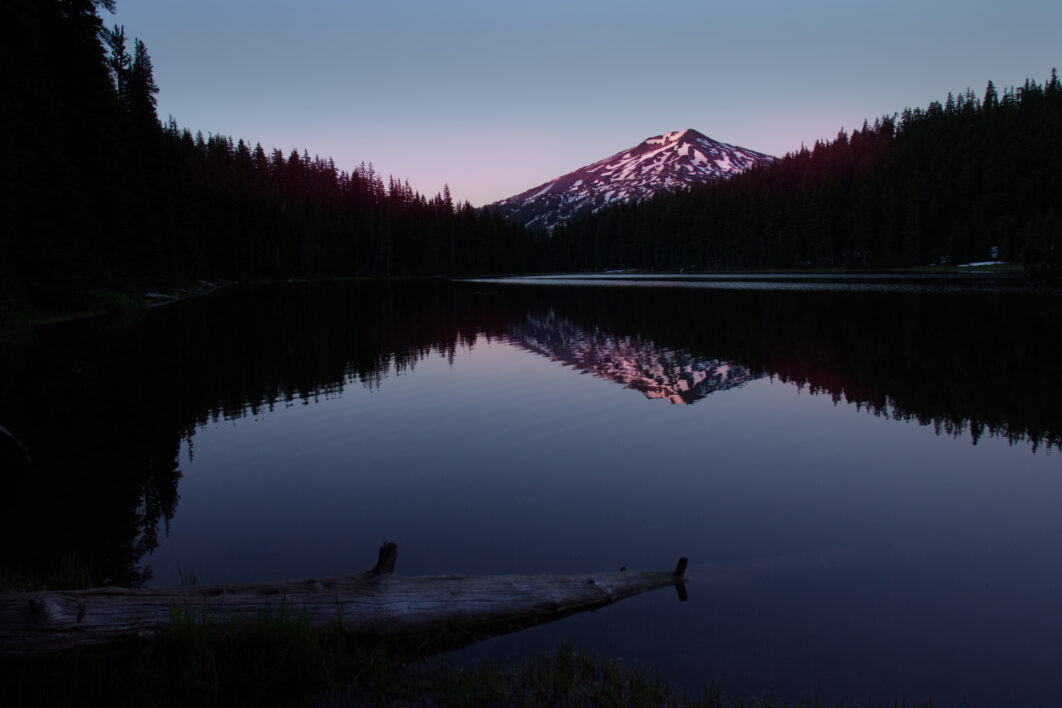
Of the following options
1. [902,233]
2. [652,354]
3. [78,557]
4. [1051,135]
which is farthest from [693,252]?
[78,557]

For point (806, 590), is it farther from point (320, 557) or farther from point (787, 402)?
point (787, 402)

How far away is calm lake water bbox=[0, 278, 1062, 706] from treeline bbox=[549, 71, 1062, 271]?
287 ft

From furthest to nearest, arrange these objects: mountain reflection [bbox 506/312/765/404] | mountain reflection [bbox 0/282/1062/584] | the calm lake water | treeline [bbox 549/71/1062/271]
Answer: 1. treeline [bbox 549/71/1062/271]
2. mountain reflection [bbox 506/312/765/404]
3. mountain reflection [bbox 0/282/1062/584]
4. the calm lake water

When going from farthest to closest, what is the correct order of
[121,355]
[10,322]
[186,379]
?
[10,322] < [121,355] < [186,379]

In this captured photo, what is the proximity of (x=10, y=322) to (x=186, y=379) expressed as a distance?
12.8 m

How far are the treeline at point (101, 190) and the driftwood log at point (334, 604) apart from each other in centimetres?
2890

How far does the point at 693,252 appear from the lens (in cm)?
16512

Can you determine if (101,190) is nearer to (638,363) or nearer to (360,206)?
(638,363)

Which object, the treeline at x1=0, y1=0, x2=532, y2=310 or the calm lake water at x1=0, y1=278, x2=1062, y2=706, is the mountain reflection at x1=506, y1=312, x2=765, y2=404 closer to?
the calm lake water at x1=0, y1=278, x2=1062, y2=706

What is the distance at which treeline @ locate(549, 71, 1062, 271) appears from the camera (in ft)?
372

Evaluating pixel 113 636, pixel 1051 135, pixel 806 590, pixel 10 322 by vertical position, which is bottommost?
pixel 806 590

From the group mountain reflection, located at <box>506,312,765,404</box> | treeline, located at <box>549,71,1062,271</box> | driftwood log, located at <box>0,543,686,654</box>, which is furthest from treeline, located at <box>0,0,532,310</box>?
treeline, located at <box>549,71,1062,271</box>

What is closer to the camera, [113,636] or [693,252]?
[113,636]

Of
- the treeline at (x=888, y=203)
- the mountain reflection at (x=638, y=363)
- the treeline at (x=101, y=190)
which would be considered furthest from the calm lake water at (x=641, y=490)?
the treeline at (x=888, y=203)
